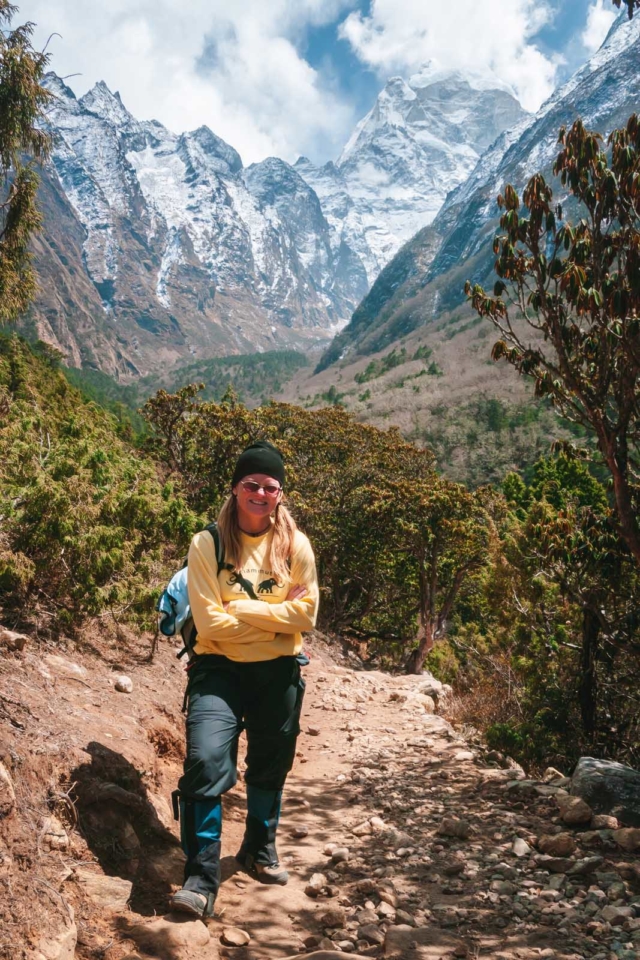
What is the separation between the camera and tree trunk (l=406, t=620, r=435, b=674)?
15.0 meters

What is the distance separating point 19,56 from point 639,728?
12.3 m

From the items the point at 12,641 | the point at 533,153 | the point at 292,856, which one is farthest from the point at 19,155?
the point at 533,153

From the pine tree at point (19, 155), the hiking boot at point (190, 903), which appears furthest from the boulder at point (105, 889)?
the pine tree at point (19, 155)

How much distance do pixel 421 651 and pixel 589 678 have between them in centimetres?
1019

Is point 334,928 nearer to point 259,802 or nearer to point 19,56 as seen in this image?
point 259,802

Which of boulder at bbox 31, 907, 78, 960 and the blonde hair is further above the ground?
the blonde hair

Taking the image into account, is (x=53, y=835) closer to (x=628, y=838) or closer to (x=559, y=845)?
(x=559, y=845)

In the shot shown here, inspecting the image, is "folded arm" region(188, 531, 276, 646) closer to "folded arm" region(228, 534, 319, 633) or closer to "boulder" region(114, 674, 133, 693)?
"folded arm" region(228, 534, 319, 633)

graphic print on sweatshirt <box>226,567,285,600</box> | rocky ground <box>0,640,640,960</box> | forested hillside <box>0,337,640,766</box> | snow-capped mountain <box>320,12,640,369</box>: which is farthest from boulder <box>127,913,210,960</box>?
snow-capped mountain <box>320,12,640,369</box>

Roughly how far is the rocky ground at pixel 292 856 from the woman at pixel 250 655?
31 centimetres

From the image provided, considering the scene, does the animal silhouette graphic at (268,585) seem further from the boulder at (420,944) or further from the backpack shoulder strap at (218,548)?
the boulder at (420,944)

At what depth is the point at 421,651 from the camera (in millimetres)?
15188

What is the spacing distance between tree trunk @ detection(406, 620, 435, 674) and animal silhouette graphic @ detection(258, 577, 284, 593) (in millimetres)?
12845

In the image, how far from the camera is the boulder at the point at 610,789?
3512 millimetres
